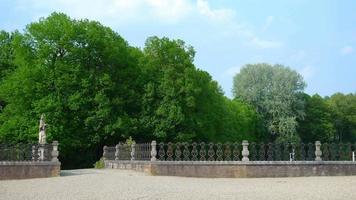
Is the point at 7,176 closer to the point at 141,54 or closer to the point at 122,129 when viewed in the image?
the point at 122,129

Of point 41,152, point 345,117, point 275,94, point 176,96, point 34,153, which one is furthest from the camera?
point 345,117

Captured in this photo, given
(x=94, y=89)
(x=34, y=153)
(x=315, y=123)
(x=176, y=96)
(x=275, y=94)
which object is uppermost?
(x=275, y=94)

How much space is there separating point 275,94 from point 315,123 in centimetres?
1186

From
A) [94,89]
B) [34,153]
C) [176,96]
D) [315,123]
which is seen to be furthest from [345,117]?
[34,153]

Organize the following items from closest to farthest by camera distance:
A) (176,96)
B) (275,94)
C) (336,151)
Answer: (336,151) → (176,96) → (275,94)

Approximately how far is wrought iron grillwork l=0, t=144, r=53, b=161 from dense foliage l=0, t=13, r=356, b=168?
46.5 feet

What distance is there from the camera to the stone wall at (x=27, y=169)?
2106 cm

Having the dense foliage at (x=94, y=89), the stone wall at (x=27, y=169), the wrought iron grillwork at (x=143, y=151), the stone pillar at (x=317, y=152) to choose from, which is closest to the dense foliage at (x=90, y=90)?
the dense foliage at (x=94, y=89)

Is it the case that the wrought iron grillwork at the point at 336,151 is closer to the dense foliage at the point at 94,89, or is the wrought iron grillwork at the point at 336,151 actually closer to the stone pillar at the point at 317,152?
the stone pillar at the point at 317,152

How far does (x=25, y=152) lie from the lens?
2228 cm

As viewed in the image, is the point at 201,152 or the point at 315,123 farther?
the point at 315,123

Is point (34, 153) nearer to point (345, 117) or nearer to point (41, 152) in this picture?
point (41, 152)

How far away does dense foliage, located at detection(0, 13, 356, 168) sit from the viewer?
38781 mm

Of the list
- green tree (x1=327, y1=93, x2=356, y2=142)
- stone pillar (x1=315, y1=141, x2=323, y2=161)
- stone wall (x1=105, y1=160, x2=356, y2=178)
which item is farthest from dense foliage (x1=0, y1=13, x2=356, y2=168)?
green tree (x1=327, y1=93, x2=356, y2=142)
